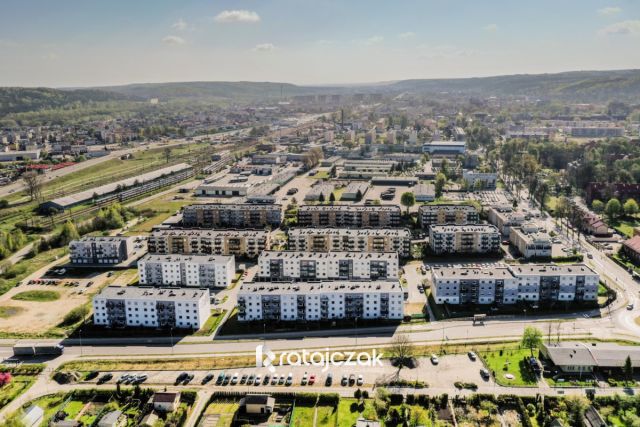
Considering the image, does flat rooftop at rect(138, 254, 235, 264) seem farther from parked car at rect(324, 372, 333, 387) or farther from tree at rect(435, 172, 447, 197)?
tree at rect(435, 172, 447, 197)

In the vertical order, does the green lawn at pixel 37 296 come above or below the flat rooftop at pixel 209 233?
below

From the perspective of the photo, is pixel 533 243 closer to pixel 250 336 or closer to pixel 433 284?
pixel 433 284

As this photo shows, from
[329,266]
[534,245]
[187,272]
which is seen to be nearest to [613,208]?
[534,245]

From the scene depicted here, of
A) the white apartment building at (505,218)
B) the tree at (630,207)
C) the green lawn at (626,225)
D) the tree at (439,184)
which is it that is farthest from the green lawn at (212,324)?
the tree at (630,207)

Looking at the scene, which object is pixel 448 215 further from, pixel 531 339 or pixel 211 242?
pixel 531 339

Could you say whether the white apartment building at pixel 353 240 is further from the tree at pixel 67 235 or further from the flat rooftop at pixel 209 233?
the tree at pixel 67 235

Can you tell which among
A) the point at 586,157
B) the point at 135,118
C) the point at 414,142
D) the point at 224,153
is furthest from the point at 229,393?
the point at 135,118
